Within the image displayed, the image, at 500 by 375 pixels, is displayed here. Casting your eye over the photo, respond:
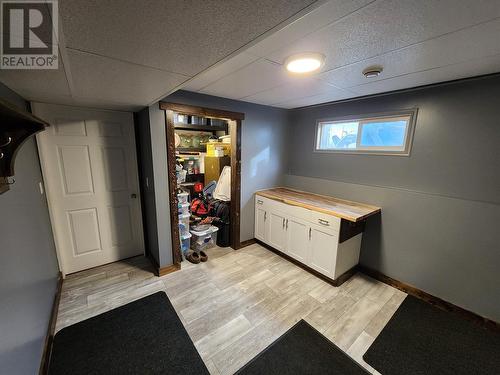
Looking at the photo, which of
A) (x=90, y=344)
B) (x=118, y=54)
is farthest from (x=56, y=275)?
(x=118, y=54)

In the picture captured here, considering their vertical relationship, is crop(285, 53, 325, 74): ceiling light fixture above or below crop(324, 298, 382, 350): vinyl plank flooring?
above

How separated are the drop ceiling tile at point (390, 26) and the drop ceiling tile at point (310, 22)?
1.8 inches

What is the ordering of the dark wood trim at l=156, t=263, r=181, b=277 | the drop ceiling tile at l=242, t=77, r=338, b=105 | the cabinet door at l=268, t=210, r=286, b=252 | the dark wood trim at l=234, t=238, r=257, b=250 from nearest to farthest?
the drop ceiling tile at l=242, t=77, r=338, b=105, the dark wood trim at l=156, t=263, r=181, b=277, the cabinet door at l=268, t=210, r=286, b=252, the dark wood trim at l=234, t=238, r=257, b=250

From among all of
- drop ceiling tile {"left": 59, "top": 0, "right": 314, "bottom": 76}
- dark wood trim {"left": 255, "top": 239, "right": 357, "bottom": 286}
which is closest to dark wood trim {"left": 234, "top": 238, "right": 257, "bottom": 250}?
dark wood trim {"left": 255, "top": 239, "right": 357, "bottom": 286}

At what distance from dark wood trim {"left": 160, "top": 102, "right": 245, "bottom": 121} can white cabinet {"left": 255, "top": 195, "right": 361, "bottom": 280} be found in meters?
1.25

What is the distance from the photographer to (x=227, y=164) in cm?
393

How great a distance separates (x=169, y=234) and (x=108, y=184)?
3.25 ft

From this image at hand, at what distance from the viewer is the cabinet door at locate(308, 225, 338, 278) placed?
2.33 metres

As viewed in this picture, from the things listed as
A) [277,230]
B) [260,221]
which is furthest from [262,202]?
[277,230]

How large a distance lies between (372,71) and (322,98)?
983 millimetres

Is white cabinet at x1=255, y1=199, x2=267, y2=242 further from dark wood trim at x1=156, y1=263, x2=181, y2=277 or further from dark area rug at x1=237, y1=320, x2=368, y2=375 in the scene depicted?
dark area rug at x1=237, y1=320, x2=368, y2=375

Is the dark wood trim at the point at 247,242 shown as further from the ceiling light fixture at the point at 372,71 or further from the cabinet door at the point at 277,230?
the ceiling light fixture at the point at 372,71

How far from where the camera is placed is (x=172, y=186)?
2453 mm

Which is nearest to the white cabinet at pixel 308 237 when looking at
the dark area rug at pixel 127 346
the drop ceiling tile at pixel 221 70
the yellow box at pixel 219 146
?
the yellow box at pixel 219 146
